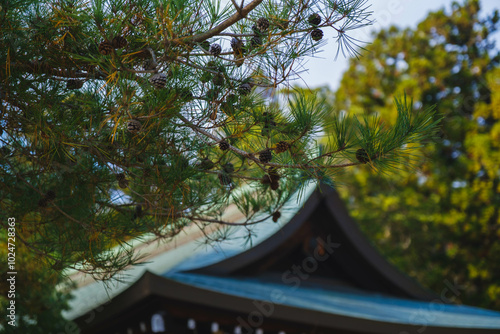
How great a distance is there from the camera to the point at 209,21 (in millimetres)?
1565

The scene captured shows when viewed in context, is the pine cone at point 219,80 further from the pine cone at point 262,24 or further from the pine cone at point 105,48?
the pine cone at point 105,48

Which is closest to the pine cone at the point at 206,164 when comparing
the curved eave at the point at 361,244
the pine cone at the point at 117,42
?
the pine cone at the point at 117,42

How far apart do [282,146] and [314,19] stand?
0.43m

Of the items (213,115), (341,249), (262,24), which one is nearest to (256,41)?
(262,24)

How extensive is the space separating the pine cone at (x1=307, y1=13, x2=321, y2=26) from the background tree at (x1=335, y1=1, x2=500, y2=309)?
27.4 feet

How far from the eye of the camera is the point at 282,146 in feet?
4.86

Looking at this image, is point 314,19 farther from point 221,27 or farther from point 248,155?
point 248,155

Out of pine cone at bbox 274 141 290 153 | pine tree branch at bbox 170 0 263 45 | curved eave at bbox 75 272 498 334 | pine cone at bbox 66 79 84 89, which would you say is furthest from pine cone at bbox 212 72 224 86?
curved eave at bbox 75 272 498 334

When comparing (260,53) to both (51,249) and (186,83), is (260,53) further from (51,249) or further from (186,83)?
(51,249)

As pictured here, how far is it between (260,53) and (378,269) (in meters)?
3.76

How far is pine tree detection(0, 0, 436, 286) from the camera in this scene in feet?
4.58

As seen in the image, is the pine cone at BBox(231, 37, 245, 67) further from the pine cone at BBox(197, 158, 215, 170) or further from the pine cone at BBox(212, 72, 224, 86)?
the pine cone at BBox(197, 158, 215, 170)

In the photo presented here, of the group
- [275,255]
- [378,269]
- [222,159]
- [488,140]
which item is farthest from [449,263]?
[222,159]

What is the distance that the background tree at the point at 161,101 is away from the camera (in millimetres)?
1399
